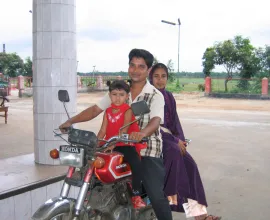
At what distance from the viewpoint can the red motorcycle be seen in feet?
8.30

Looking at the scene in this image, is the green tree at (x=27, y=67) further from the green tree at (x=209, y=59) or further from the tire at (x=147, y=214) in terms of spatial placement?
the tire at (x=147, y=214)

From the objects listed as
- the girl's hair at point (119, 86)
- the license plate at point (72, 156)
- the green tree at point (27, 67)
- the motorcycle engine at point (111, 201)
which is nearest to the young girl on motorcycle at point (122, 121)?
the girl's hair at point (119, 86)

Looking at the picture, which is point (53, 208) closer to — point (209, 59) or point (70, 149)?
point (70, 149)

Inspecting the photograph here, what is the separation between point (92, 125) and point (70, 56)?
6243mm

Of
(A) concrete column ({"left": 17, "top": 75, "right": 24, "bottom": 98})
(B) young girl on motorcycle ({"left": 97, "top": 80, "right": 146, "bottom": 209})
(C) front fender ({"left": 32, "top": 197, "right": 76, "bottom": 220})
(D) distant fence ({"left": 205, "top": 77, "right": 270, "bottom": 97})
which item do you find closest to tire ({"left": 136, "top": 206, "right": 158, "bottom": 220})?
(B) young girl on motorcycle ({"left": 97, "top": 80, "right": 146, "bottom": 209})

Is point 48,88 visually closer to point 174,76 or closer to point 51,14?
point 51,14

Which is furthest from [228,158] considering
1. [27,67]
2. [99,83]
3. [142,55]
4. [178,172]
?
[27,67]

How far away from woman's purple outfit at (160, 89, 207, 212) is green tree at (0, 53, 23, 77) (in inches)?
1558

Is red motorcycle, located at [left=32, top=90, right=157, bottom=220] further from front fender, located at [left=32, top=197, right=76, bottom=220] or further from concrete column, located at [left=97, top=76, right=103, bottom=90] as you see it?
concrete column, located at [left=97, top=76, right=103, bottom=90]

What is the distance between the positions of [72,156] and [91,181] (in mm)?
270

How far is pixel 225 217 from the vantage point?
4324 mm

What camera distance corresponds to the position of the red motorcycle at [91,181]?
Answer: 2.53 metres

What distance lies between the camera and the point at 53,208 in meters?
2.52

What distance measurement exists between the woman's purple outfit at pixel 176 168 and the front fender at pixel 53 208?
1107 mm
